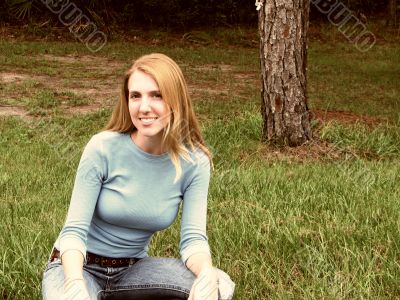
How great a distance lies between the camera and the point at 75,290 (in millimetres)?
2457

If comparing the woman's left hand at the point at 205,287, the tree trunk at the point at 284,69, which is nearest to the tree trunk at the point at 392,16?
the tree trunk at the point at 284,69

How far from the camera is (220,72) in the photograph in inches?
537

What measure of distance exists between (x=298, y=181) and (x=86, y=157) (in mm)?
2688

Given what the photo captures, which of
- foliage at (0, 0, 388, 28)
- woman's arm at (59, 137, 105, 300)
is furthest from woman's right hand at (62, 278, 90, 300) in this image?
foliage at (0, 0, 388, 28)

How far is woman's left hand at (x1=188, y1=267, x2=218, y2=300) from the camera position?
253cm

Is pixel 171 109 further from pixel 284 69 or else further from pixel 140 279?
pixel 284 69

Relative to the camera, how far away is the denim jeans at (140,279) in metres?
2.73

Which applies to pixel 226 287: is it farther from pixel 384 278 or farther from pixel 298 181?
pixel 298 181

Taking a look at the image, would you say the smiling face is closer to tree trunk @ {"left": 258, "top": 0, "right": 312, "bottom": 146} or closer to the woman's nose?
the woman's nose

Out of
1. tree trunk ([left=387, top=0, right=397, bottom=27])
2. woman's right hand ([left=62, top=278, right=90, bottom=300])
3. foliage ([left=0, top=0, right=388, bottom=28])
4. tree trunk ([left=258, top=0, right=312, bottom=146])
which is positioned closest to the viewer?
woman's right hand ([left=62, top=278, right=90, bottom=300])

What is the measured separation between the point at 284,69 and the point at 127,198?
407 centimetres

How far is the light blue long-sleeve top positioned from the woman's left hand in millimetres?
234

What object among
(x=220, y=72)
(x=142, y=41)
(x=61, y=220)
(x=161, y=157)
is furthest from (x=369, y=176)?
(x=142, y=41)

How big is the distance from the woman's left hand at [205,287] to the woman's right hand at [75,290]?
415 mm
